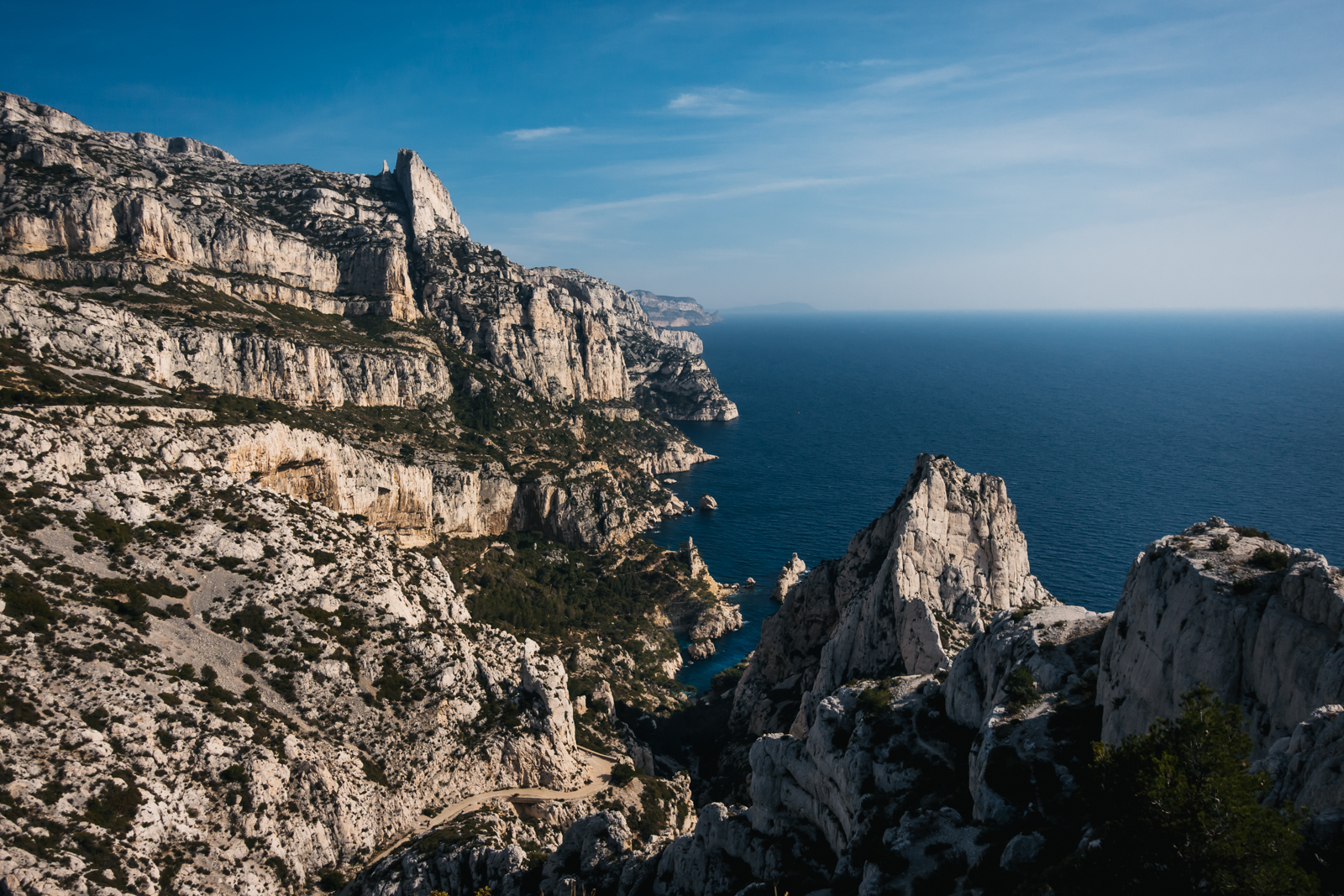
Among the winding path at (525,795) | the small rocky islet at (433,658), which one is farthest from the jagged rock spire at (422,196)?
the winding path at (525,795)

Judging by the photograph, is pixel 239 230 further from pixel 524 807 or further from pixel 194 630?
pixel 524 807

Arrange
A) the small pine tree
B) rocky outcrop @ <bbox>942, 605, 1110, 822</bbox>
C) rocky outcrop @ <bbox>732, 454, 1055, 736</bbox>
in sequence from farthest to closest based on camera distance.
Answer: rocky outcrop @ <bbox>732, 454, 1055, 736</bbox>, rocky outcrop @ <bbox>942, 605, 1110, 822</bbox>, the small pine tree

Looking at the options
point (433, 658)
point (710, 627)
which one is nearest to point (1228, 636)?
point (433, 658)

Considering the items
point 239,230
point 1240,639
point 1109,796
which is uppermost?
point 239,230

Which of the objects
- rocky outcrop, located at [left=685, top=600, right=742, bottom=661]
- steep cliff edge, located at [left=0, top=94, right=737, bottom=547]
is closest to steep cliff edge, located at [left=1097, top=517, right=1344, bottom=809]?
steep cliff edge, located at [left=0, top=94, right=737, bottom=547]

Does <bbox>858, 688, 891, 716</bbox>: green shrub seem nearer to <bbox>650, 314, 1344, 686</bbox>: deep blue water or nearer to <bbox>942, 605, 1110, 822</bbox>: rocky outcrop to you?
<bbox>942, 605, 1110, 822</bbox>: rocky outcrop

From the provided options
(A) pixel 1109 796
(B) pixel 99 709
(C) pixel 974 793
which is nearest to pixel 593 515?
(B) pixel 99 709
